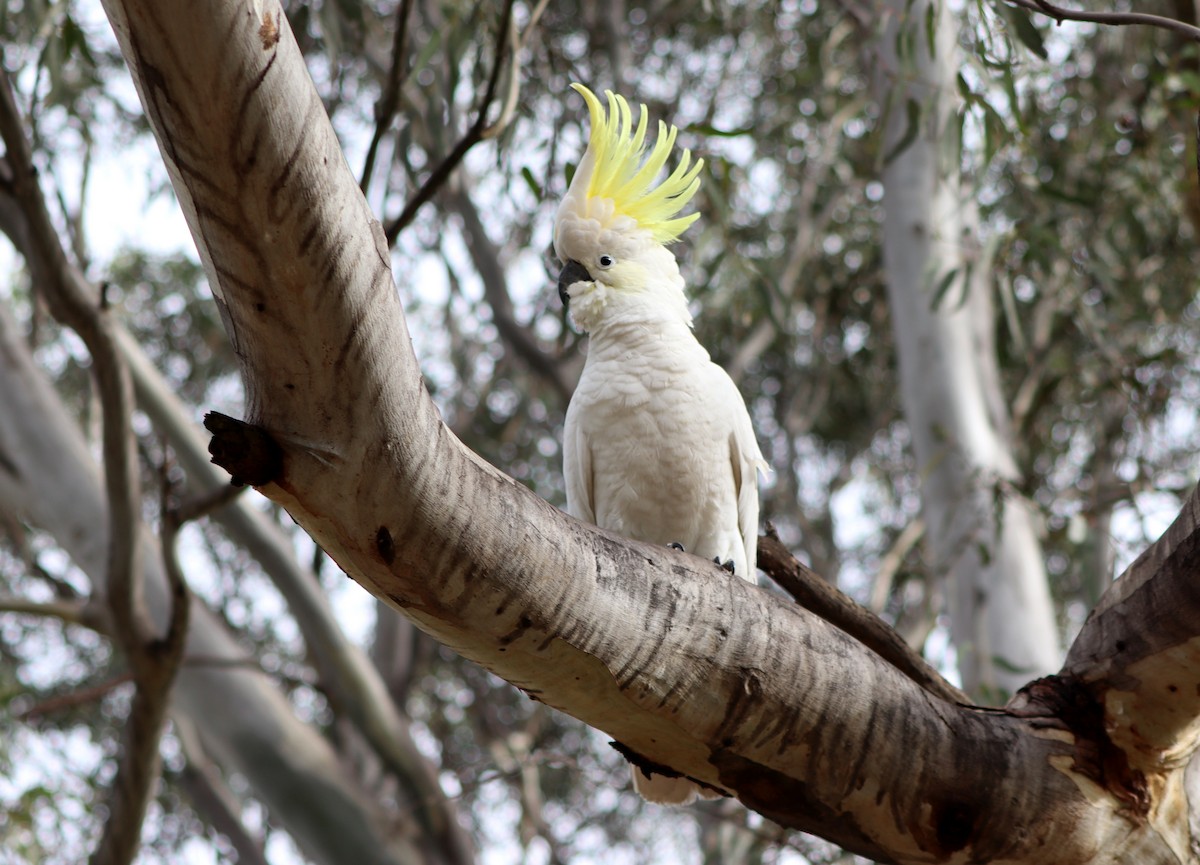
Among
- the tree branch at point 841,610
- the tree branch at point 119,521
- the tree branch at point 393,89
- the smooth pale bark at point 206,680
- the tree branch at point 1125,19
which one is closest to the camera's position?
the tree branch at point 1125,19

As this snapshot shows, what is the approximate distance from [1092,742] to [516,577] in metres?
0.75

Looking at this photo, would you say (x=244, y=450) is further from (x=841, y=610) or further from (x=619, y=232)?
(x=619, y=232)

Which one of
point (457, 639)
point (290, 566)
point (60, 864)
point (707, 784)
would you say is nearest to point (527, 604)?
point (457, 639)

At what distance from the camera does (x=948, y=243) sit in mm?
3270

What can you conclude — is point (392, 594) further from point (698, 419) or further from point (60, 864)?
point (60, 864)

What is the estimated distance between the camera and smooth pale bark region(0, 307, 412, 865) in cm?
302

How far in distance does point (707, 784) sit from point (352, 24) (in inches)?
91.1

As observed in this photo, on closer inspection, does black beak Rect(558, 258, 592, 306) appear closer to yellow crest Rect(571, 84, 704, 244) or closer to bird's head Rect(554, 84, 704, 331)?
bird's head Rect(554, 84, 704, 331)

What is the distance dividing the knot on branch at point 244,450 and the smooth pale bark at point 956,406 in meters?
2.05

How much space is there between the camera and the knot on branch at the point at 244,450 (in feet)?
2.87

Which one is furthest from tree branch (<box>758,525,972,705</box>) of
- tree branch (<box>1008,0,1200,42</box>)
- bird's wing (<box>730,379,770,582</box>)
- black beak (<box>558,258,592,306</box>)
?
tree branch (<box>1008,0,1200,42</box>)

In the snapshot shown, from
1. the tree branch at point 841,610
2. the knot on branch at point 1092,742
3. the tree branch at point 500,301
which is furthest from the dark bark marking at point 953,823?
the tree branch at point 500,301

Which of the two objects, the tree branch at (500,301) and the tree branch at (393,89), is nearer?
the tree branch at (393,89)

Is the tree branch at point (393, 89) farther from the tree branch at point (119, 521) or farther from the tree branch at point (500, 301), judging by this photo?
the tree branch at point (500, 301)
